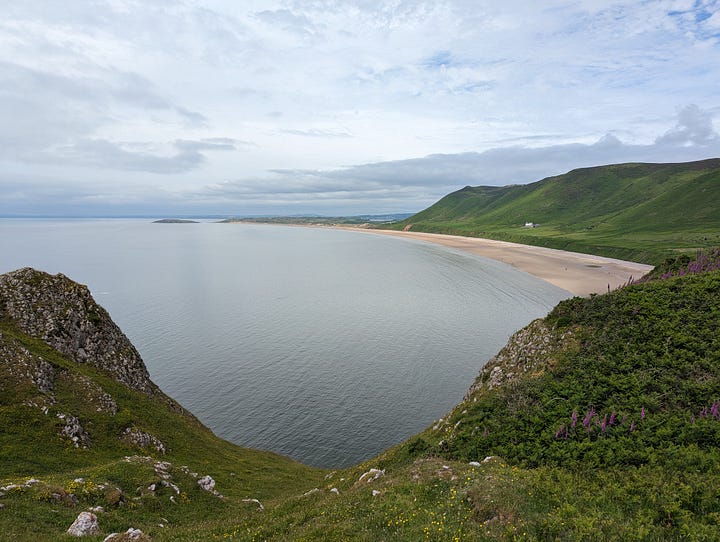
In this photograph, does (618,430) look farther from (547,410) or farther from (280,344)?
(280,344)

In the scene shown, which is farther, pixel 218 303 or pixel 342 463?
pixel 218 303

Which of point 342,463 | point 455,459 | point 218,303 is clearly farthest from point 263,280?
point 455,459

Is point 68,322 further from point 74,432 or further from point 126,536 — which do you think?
point 126,536

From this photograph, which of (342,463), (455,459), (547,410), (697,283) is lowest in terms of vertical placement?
(342,463)

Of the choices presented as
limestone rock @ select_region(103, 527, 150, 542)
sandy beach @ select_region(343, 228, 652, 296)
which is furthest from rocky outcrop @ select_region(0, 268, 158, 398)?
sandy beach @ select_region(343, 228, 652, 296)

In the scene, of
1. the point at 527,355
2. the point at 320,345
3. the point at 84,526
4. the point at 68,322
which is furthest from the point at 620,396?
the point at 320,345

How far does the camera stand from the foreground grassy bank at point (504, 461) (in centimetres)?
1595

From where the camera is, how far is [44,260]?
19762cm

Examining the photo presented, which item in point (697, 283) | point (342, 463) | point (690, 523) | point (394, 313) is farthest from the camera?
point (394, 313)

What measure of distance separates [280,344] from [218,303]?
1736 inches

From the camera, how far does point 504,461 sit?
73.5 feet

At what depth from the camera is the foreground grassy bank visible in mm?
15953

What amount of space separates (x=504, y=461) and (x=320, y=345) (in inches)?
2309

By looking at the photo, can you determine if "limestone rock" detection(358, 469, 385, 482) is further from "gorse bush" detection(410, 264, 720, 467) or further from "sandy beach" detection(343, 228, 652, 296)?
"sandy beach" detection(343, 228, 652, 296)
